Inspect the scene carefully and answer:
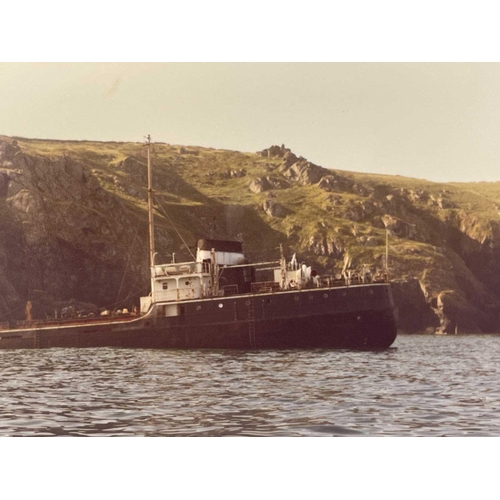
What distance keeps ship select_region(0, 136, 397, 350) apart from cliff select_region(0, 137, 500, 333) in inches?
271

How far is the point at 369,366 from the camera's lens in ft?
105

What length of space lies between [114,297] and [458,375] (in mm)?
39467

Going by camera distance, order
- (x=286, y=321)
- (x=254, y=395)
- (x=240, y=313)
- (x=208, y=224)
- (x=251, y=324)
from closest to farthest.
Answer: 1. (x=254, y=395)
2. (x=286, y=321)
3. (x=251, y=324)
4. (x=240, y=313)
5. (x=208, y=224)

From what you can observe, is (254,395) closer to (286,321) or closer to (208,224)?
(286,321)

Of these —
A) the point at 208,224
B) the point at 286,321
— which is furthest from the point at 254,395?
the point at 208,224

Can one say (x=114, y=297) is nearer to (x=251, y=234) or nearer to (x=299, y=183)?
(x=251, y=234)

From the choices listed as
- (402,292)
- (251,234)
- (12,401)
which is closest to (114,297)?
(251,234)

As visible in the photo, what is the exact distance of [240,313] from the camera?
4206 cm

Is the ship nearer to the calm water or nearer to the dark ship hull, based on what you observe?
the dark ship hull

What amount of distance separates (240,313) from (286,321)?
256cm

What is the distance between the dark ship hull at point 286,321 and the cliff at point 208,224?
752 cm

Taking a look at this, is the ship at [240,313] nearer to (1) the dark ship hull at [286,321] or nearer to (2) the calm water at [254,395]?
(1) the dark ship hull at [286,321]

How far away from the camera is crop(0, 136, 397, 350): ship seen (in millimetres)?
41500

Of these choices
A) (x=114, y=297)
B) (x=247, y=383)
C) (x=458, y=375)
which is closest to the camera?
(x=247, y=383)
